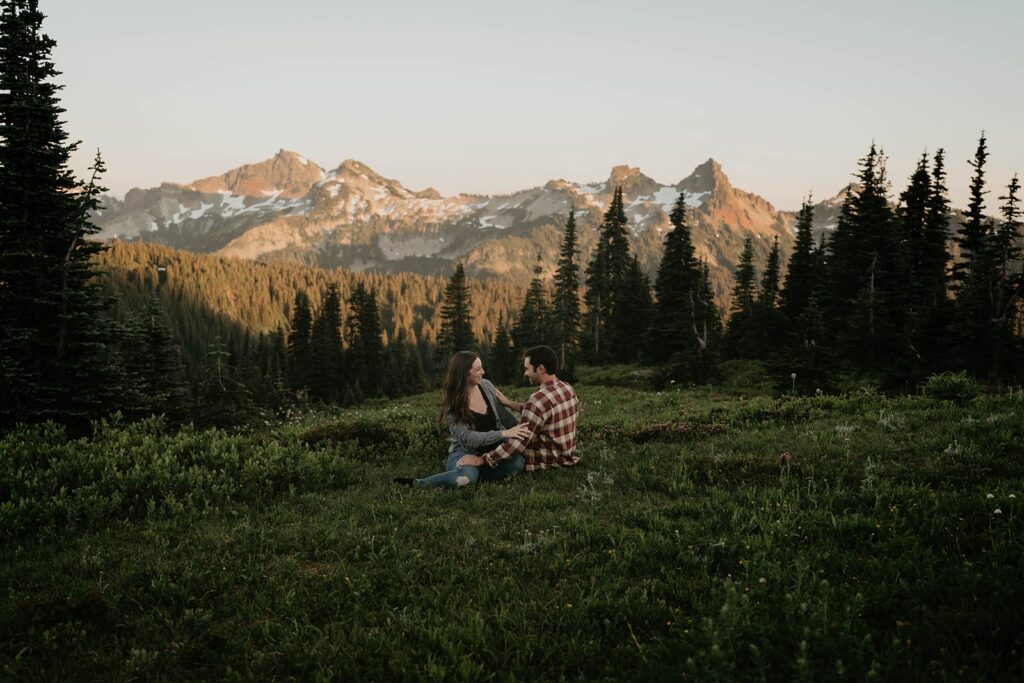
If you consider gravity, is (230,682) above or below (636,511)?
below

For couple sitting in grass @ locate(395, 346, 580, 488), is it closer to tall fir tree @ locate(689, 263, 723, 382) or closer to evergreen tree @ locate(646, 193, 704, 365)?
tall fir tree @ locate(689, 263, 723, 382)

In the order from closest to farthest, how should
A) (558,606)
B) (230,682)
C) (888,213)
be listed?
(230,682) → (558,606) → (888,213)

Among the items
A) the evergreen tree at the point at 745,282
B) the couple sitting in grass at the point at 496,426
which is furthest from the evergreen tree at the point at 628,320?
the couple sitting in grass at the point at 496,426

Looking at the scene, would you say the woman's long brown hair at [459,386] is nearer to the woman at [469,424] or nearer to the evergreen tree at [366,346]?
the woman at [469,424]

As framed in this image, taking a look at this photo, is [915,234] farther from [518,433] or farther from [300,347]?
[300,347]

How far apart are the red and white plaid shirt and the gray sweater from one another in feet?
0.78

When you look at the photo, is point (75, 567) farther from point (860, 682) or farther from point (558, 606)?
point (860, 682)

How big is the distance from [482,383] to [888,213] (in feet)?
146

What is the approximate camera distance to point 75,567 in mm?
6309

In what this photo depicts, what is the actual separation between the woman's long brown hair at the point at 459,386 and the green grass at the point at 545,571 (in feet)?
4.79

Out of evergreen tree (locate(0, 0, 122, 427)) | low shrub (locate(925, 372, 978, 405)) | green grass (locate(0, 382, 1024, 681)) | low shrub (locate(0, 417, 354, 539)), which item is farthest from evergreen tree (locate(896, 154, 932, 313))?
evergreen tree (locate(0, 0, 122, 427))

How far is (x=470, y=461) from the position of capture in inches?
385

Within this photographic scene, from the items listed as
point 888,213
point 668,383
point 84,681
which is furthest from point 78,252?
point 888,213

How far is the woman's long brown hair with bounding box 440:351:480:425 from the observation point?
9875 mm
